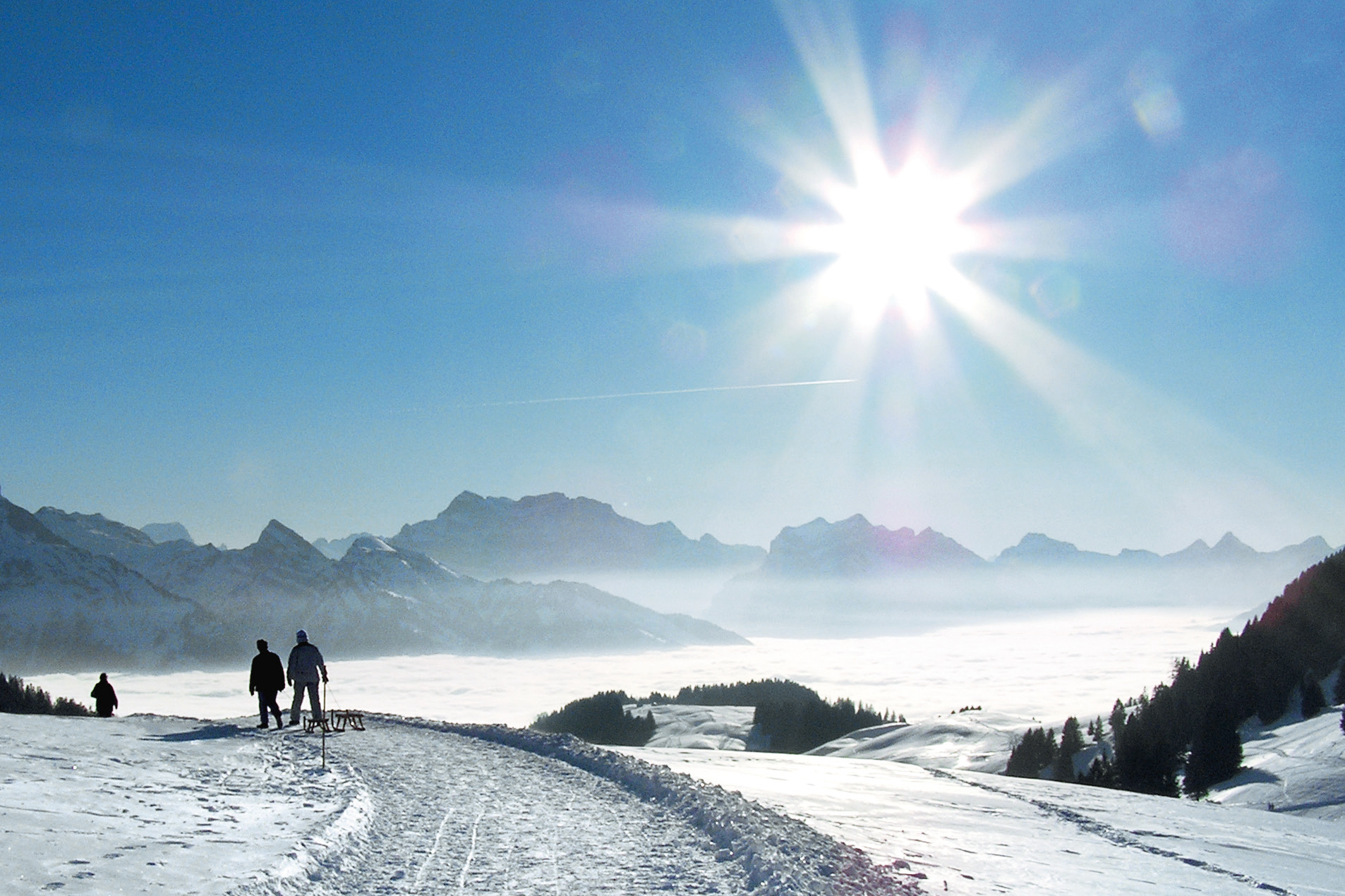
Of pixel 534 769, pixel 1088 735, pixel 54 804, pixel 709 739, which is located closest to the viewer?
pixel 54 804

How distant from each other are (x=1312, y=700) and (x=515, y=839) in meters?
133

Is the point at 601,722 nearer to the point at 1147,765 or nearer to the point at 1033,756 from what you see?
the point at 1033,756

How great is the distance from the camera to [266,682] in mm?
23953

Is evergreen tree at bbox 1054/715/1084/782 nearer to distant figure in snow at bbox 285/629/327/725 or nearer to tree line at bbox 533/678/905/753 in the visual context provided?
tree line at bbox 533/678/905/753

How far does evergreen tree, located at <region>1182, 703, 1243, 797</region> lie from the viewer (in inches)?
3455

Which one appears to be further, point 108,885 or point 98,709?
point 98,709

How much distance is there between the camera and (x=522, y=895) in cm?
907

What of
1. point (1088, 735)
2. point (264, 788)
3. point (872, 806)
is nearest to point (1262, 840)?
point (872, 806)

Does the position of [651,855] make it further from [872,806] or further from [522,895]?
[872,806]

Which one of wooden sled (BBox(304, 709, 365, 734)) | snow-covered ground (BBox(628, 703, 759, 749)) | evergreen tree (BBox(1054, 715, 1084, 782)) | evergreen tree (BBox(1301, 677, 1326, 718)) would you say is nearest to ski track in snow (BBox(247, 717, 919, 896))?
wooden sled (BBox(304, 709, 365, 734))

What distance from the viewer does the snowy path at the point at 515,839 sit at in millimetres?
9633

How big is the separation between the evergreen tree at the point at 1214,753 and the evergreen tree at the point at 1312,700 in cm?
2423

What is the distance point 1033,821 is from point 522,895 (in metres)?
13.5

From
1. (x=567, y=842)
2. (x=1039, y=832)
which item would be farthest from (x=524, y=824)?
(x=1039, y=832)
